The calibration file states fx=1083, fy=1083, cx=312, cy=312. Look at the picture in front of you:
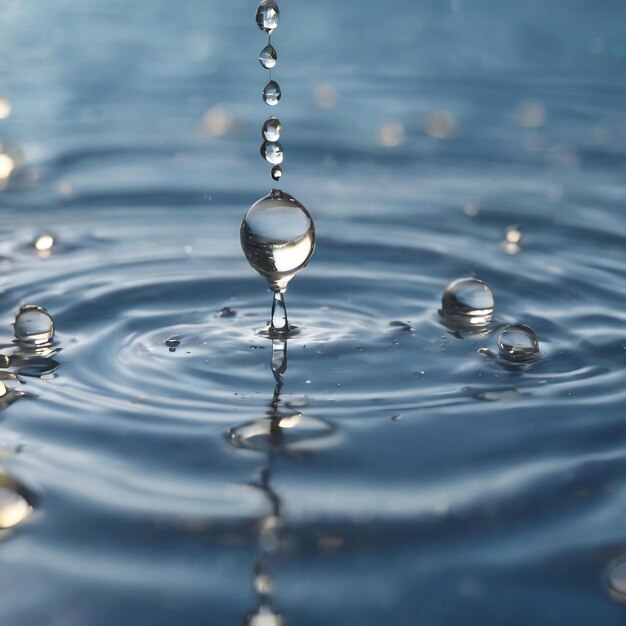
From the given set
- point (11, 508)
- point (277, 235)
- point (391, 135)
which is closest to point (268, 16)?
point (277, 235)

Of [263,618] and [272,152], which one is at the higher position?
[272,152]

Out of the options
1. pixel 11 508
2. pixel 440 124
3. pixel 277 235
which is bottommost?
pixel 11 508

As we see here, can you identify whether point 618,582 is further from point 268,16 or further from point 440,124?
point 440,124

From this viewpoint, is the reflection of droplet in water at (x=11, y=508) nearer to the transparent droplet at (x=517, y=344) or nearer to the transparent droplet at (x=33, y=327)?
the transparent droplet at (x=33, y=327)

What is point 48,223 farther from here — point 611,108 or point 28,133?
point 611,108

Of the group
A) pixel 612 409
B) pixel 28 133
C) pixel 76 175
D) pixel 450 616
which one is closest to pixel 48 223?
pixel 76 175

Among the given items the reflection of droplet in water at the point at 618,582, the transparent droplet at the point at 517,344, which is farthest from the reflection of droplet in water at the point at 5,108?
the reflection of droplet in water at the point at 618,582
